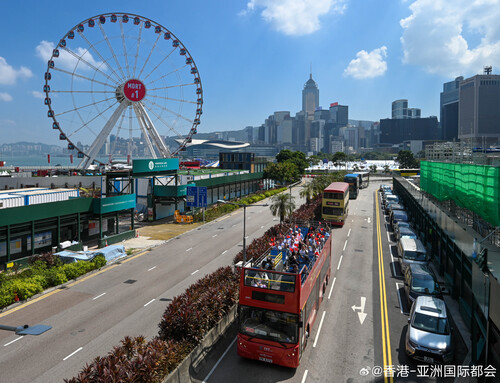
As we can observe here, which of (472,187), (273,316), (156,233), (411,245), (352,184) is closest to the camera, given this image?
(273,316)

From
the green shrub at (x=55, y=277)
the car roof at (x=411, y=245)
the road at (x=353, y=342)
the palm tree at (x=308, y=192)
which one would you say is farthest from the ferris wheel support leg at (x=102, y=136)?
the car roof at (x=411, y=245)

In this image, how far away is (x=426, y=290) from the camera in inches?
755

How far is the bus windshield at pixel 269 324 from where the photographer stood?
1272cm

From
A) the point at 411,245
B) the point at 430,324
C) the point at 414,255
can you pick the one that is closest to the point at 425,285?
the point at 430,324

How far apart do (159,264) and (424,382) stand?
2009cm

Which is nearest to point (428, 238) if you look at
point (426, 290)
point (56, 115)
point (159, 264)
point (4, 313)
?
point (426, 290)

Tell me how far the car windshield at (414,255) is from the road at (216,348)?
1.46 metres

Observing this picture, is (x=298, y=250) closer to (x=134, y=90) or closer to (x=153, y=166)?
(x=153, y=166)

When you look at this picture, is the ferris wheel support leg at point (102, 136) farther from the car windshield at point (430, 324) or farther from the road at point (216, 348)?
the car windshield at point (430, 324)

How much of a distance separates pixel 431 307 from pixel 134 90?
46641mm

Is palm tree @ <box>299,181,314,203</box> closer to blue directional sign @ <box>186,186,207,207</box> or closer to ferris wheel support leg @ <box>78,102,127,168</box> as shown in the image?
blue directional sign @ <box>186,186,207,207</box>

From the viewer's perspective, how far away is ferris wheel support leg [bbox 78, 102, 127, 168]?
47.7 meters

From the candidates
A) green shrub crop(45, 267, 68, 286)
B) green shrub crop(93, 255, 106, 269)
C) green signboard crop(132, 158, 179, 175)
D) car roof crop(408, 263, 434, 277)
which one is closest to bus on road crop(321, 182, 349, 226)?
car roof crop(408, 263, 434, 277)

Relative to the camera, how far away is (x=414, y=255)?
2562 cm
